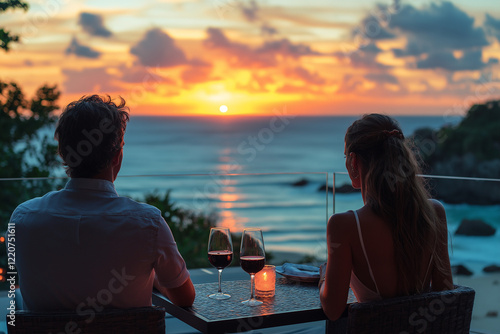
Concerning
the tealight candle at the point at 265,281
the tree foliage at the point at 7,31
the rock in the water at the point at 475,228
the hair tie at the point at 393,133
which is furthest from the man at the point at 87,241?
the rock in the water at the point at 475,228

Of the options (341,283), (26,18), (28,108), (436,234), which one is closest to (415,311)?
(341,283)

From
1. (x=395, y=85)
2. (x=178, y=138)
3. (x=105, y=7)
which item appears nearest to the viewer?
(x=105, y=7)

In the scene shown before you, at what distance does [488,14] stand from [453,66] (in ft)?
7.80

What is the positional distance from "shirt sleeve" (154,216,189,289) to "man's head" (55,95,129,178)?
27 centimetres

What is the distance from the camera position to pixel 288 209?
1772cm

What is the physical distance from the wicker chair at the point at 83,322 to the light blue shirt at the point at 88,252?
21cm

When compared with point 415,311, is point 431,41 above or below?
above

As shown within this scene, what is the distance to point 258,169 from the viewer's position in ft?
78.7

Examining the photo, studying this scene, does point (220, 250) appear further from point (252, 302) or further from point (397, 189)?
point (397, 189)

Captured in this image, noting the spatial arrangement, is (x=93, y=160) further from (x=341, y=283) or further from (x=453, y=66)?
(x=453, y=66)

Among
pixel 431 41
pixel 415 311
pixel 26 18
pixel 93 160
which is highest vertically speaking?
pixel 431 41

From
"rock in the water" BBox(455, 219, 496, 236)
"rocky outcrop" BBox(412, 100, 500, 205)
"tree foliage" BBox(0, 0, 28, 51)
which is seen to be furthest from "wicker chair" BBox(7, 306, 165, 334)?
"rocky outcrop" BBox(412, 100, 500, 205)

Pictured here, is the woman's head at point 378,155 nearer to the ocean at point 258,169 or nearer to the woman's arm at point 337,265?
the woman's arm at point 337,265

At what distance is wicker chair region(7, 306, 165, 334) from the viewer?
1.35 metres
